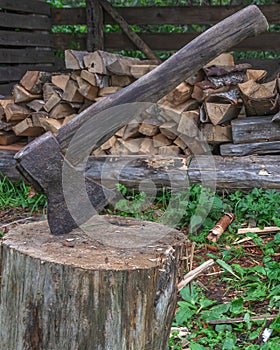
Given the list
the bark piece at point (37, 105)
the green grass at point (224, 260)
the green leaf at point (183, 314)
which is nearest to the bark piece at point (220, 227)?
the green grass at point (224, 260)

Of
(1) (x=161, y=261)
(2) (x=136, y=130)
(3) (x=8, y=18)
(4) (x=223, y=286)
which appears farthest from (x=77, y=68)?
(1) (x=161, y=261)

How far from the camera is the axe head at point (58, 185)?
102 inches

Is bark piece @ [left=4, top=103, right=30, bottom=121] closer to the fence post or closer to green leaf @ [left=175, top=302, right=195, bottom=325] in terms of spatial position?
the fence post

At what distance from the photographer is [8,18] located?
20.7 feet

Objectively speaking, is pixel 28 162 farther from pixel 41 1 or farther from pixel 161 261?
pixel 41 1

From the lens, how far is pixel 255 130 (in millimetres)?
4938

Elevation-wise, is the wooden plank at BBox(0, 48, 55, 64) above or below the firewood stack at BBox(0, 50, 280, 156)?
above

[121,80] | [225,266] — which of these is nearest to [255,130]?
[121,80]

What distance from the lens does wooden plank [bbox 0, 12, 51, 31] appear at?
20.6 feet

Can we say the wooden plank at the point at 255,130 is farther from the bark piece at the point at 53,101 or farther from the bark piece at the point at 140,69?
the bark piece at the point at 53,101

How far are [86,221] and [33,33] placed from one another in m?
4.62

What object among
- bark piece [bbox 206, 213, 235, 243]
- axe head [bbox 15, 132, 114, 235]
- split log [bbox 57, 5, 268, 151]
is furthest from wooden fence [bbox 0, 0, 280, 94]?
axe head [bbox 15, 132, 114, 235]

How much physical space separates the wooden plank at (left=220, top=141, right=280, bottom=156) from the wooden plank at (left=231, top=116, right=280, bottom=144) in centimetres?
4

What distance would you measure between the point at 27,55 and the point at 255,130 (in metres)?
3.20
